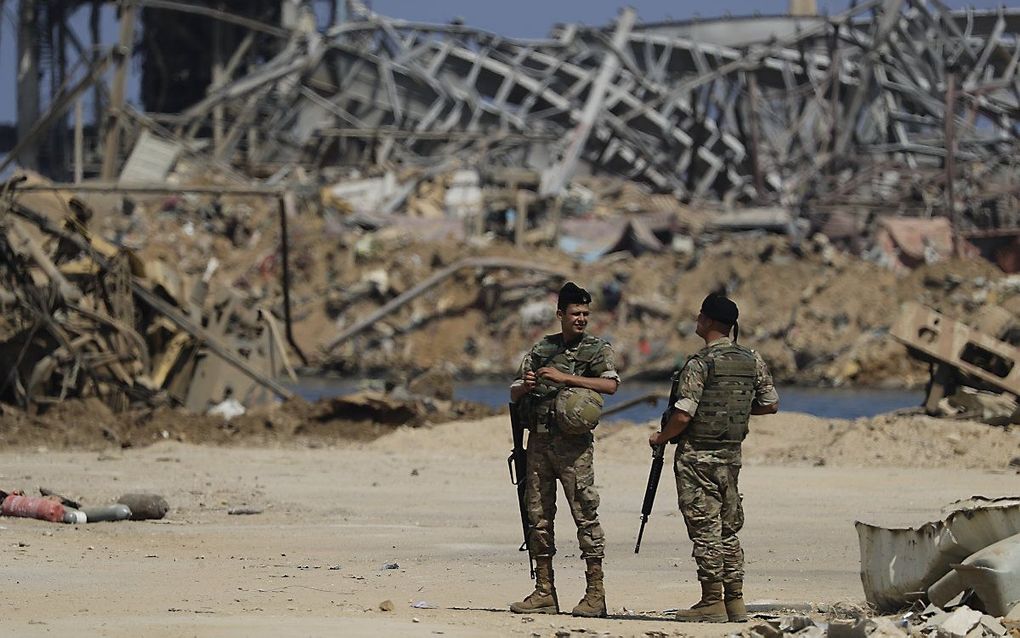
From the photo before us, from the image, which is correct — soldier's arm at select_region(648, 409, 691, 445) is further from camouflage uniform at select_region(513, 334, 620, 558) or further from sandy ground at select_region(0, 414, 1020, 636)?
sandy ground at select_region(0, 414, 1020, 636)

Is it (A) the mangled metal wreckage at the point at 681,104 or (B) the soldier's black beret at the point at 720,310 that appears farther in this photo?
(A) the mangled metal wreckage at the point at 681,104

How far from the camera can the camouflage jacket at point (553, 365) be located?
25.6 ft

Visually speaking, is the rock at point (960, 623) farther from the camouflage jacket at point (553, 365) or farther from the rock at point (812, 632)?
the camouflage jacket at point (553, 365)

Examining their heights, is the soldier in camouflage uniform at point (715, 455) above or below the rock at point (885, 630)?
above

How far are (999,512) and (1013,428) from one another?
9.88 meters

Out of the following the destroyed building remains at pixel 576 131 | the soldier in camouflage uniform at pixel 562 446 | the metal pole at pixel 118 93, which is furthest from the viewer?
the destroyed building remains at pixel 576 131

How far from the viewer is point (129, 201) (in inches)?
1677

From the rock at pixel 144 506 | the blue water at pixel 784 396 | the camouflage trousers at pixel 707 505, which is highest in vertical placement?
the camouflage trousers at pixel 707 505

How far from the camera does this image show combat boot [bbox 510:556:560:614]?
26.0 ft

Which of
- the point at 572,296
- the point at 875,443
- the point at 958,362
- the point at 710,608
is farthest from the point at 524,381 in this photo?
the point at 958,362

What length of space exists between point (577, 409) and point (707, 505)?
2.24 ft

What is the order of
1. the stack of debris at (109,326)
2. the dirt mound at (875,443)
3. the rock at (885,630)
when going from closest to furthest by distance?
the rock at (885,630) → the dirt mound at (875,443) → the stack of debris at (109,326)

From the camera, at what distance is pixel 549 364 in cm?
784

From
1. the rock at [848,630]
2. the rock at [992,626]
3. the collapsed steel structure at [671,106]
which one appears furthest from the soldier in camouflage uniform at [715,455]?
the collapsed steel structure at [671,106]
